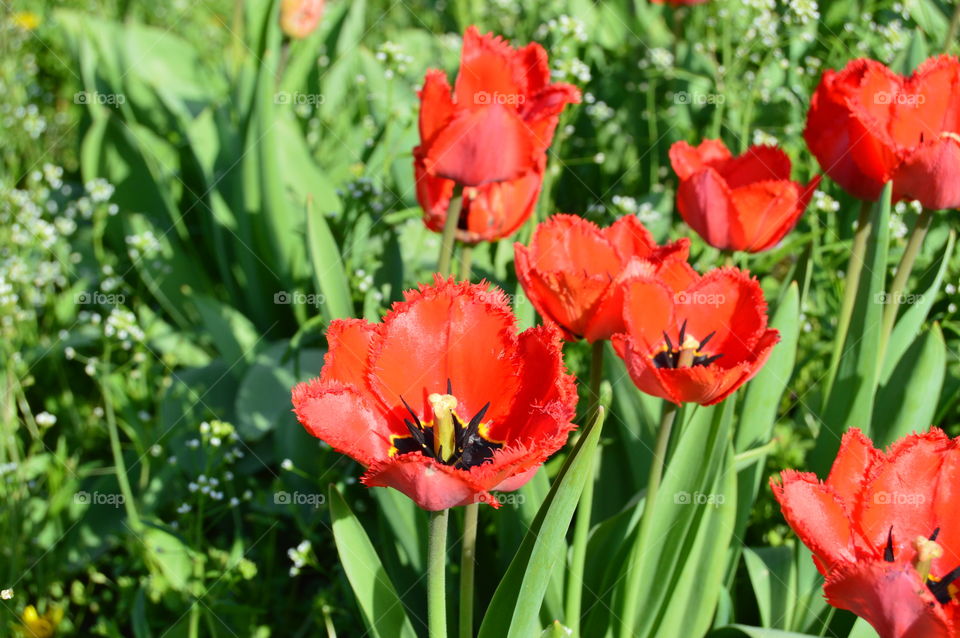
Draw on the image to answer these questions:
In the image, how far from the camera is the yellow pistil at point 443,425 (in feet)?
3.42

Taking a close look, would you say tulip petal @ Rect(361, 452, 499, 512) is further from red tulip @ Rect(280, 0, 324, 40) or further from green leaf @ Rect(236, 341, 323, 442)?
red tulip @ Rect(280, 0, 324, 40)

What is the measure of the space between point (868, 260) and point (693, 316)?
0.46 metres

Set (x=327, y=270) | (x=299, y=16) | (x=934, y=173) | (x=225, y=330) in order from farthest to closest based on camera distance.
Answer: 1. (x=299, y=16)
2. (x=225, y=330)
3. (x=327, y=270)
4. (x=934, y=173)

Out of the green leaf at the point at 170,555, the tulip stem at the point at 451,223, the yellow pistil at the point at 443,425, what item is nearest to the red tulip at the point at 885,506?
the yellow pistil at the point at 443,425

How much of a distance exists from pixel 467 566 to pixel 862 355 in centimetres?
78

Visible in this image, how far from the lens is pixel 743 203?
1485 mm

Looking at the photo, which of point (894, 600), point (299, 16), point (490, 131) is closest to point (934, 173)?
point (490, 131)

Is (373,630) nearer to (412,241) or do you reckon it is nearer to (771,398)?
(771,398)

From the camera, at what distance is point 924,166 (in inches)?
56.2

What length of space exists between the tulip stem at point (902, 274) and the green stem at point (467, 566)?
0.80 metres

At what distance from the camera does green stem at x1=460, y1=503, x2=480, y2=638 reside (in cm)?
117

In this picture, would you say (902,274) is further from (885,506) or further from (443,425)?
(443,425)

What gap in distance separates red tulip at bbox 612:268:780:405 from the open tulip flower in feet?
1.22

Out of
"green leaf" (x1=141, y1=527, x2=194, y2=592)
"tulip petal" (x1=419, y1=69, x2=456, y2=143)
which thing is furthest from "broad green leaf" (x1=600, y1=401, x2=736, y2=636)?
"green leaf" (x1=141, y1=527, x2=194, y2=592)
